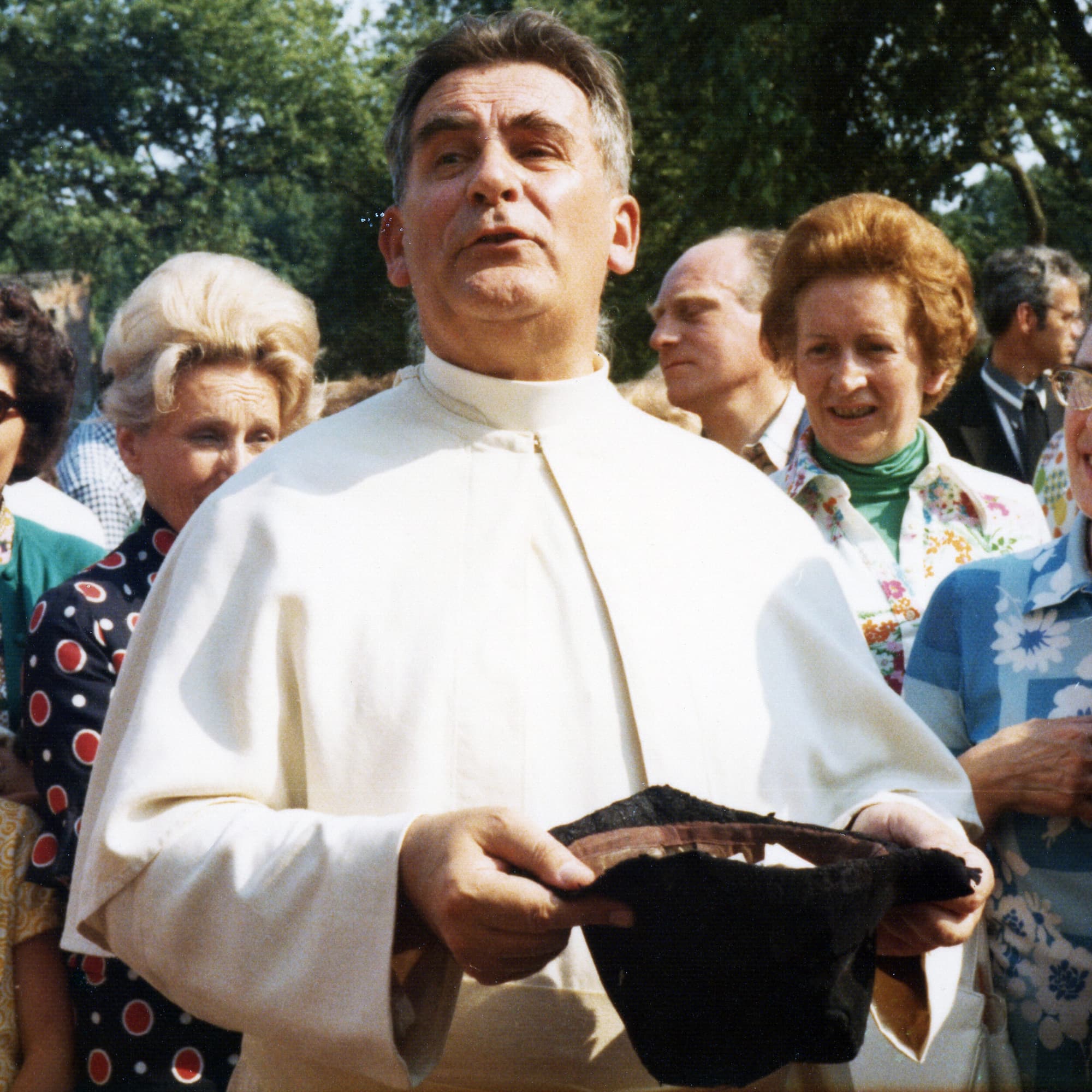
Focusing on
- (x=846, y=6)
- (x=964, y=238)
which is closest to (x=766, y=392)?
(x=846, y=6)

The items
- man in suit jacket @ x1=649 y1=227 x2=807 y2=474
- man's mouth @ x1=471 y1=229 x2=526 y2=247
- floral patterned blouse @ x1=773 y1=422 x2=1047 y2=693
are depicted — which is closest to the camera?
man's mouth @ x1=471 y1=229 x2=526 y2=247

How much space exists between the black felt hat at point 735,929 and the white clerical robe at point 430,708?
273mm

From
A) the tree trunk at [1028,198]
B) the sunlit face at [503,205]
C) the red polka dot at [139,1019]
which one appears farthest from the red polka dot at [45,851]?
the tree trunk at [1028,198]

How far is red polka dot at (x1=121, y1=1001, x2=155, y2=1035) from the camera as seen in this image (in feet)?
8.71

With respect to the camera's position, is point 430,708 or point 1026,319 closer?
point 430,708

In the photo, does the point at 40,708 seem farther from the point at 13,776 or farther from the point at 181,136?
the point at 181,136

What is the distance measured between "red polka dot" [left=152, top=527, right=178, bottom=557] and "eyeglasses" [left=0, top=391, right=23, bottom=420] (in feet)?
2.05

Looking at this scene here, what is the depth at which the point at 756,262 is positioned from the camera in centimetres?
493

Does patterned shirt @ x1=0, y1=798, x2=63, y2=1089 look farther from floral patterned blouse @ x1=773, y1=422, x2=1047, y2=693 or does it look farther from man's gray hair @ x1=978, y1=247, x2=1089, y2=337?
man's gray hair @ x1=978, y1=247, x2=1089, y2=337

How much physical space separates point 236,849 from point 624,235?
1367mm

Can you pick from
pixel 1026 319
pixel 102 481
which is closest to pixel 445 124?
pixel 102 481

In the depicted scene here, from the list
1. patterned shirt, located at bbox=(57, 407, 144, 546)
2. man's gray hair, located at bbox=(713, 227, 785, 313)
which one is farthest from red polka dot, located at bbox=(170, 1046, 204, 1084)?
patterned shirt, located at bbox=(57, 407, 144, 546)

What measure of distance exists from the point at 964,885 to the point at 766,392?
10.2 feet

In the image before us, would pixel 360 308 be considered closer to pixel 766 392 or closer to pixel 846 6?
pixel 846 6
